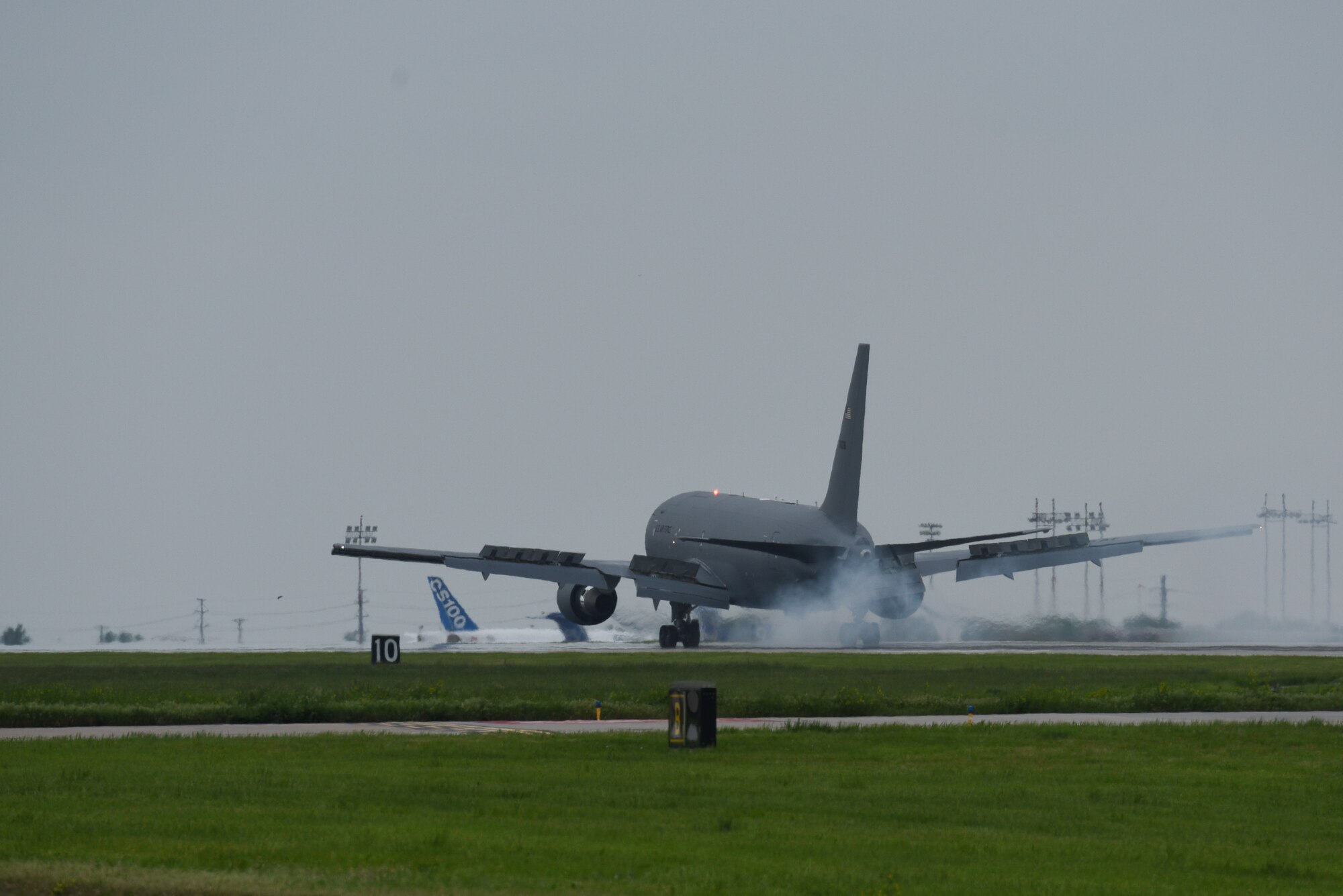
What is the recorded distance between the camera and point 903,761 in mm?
26766

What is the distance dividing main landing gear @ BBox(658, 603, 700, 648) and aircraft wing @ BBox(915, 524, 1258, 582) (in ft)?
33.0

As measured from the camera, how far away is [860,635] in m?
73.4

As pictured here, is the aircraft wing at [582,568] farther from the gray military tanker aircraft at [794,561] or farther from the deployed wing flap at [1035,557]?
the deployed wing flap at [1035,557]

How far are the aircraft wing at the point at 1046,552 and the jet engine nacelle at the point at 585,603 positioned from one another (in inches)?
537

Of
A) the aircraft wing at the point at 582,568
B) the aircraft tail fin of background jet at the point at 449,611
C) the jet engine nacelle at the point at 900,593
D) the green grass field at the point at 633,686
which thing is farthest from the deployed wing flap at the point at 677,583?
the aircraft tail fin of background jet at the point at 449,611

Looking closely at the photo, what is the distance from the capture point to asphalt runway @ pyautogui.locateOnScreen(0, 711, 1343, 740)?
31.8 m

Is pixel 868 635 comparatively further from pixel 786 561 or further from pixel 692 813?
pixel 692 813

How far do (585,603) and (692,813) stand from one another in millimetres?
56730

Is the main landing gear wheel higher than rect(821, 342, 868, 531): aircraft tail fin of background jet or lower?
lower

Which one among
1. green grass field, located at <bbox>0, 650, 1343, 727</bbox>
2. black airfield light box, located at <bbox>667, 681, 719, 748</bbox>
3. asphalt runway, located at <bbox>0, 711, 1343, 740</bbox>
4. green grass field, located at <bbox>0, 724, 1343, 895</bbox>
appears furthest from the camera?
green grass field, located at <bbox>0, 650, 1343, 727</bbox>

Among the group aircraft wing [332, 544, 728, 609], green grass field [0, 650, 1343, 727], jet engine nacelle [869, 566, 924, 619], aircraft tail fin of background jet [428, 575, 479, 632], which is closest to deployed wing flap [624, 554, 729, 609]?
aircraft wing [332, 544, 728, 609]

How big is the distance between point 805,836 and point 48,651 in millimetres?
70064

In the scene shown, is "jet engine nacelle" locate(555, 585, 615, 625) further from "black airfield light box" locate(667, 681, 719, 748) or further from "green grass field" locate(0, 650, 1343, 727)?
"black airfield light box" locate(667, 681, 719, 748)

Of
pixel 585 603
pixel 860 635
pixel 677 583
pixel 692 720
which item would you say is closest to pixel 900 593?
pixel 860 635
